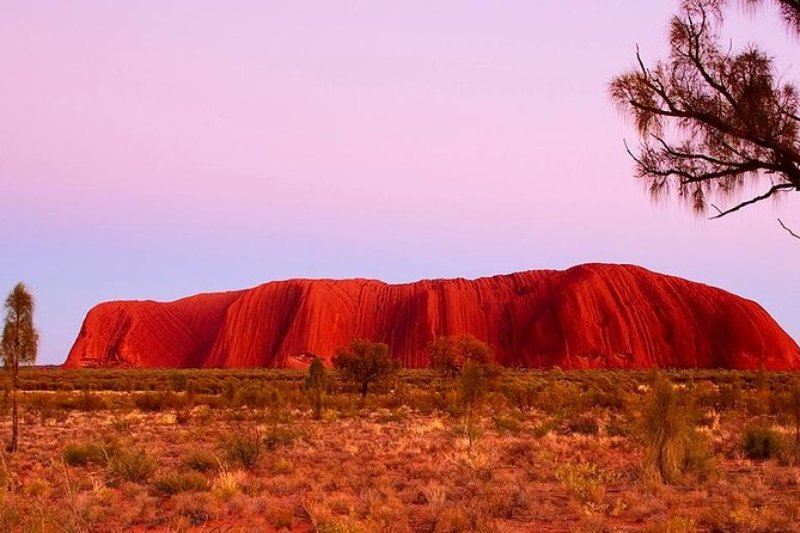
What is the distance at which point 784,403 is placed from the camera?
89.5ft

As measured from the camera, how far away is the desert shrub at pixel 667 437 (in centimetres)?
1303

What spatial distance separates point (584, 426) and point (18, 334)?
14708mm

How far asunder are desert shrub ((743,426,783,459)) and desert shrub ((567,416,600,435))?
507 centimetres

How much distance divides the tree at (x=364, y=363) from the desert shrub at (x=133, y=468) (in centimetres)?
2847

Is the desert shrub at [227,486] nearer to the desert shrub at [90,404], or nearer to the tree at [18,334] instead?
the tree at [18,334]

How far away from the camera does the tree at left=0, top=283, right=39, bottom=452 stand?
53.6 feet

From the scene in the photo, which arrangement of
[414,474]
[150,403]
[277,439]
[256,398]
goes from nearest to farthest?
[414,474], [277,439], [150,403], [256,398]

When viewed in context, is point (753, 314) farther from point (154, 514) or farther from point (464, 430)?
point (154, 514)

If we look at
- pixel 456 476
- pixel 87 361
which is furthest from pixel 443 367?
pixel 87 361

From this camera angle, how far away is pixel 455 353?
45.4m

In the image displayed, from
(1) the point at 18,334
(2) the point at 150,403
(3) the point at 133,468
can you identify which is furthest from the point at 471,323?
(3) the point at 133,468

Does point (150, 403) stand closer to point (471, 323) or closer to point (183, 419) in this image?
point (183, 419)

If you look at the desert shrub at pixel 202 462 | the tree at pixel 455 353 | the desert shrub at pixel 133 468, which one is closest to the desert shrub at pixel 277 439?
the desert shrub at pixel 202 462

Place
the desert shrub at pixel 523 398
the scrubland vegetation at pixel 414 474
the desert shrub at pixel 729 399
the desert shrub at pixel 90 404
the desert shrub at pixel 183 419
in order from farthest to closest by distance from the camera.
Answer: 1. the desert shrub at pixel 523 398
2. the desert shrub at pixel 90 404
3. the desert shrub at pixel 729 399
4. the desert shrub at pixel 183 419
5. the scrubland vegetation at pixel 414 474
